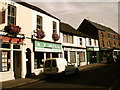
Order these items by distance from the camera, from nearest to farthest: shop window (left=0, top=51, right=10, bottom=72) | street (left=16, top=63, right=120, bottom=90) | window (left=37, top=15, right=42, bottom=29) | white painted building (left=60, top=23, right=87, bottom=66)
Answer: street (left=16, top=63, right=120, bottom=90) < shop window (left=0, top=51, right=10, bottom=72) < window (left=37, top=15, right=42, bottom=29) < white painted building (left=60, top=23, right=87, bottom=66)

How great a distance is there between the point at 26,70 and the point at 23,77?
1340mm

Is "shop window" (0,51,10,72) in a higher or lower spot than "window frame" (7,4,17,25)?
lower

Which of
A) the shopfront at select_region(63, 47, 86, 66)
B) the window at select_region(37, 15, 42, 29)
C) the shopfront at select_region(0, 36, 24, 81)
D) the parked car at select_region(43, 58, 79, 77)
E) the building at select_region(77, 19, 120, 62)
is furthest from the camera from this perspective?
the building at select_region(77, 19, 120, 62)

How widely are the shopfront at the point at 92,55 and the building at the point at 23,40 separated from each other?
14709mm

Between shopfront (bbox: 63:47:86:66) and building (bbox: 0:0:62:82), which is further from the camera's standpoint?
shopfront (bbox: 63:47:86:66)

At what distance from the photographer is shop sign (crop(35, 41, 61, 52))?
18.0 m

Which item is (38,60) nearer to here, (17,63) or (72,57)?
(17,63)

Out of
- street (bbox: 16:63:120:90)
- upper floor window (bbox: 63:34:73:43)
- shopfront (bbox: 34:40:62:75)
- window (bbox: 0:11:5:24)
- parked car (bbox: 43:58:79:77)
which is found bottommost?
street (bbox: 16:63:120:90)

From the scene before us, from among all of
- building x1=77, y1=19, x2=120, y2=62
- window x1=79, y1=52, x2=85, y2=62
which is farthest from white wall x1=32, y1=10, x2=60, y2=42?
building x1=77, y1=19, x2=120, y2=62

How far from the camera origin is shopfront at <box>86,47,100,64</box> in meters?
33.9

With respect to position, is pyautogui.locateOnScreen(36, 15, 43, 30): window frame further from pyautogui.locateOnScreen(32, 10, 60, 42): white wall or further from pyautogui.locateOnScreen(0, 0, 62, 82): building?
pyautogui.locateOnScreen(32, 10, 60, 42): white wall

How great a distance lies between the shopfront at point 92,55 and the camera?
3394 cm

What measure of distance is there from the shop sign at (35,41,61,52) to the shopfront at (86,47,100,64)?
12831 mm

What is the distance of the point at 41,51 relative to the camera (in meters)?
18.5
